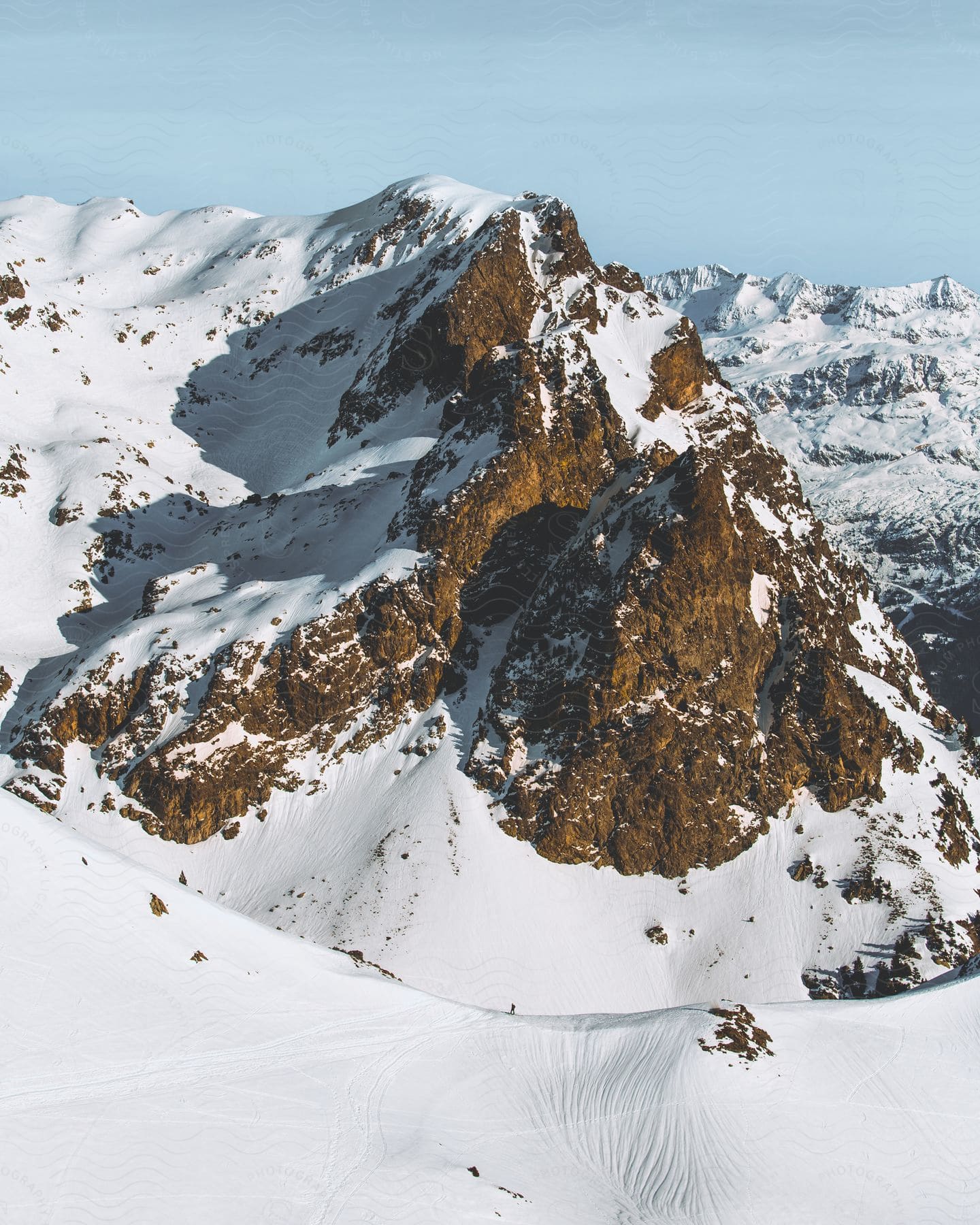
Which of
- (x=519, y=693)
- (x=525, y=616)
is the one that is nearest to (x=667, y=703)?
(x=519, y=693)

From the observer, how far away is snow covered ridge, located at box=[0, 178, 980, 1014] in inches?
2281

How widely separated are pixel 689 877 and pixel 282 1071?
123 ft

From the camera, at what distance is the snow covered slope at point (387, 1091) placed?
23.7 meters

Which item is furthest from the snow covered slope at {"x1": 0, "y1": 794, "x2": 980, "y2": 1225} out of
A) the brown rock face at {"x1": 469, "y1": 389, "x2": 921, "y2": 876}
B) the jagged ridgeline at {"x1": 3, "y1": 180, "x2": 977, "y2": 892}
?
the jagged ridgeline at {"x1": 3, "y1": 180, "x2": 977, "y2": 892}

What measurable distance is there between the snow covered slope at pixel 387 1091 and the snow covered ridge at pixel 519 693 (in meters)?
19.0

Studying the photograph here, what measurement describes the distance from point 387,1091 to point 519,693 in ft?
119

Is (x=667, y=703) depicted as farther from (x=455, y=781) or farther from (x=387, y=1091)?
(x=387, y=1091)

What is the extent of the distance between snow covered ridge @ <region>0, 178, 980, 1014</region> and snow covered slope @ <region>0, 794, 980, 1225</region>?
1899 cm

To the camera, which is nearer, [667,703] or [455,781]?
[455,781]

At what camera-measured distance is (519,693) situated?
64.9 meters

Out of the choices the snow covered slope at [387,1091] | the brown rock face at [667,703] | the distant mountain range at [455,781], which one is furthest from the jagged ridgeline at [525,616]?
the snow covered slope at [387,1091]

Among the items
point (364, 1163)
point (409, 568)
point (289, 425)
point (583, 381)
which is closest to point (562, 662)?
point (409, 568)

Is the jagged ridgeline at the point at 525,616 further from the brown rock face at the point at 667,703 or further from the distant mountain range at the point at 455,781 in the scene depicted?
the distant mountain range at the point at 455,781

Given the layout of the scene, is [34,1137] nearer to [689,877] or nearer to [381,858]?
[381,858]
